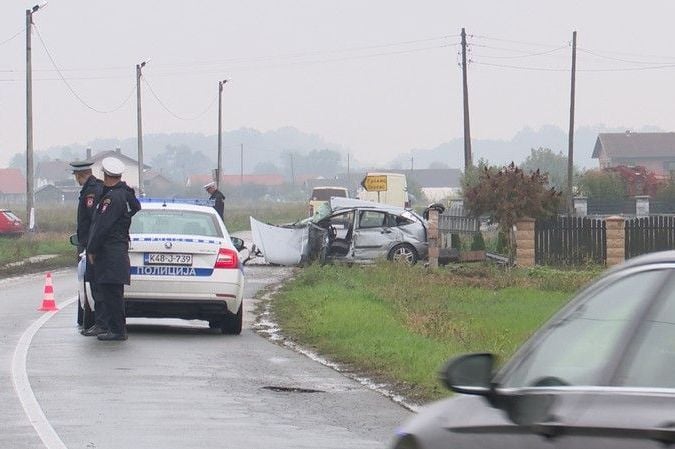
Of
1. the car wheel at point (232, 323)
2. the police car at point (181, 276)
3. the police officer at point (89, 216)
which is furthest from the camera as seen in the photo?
the car wheel at point (232, 323)

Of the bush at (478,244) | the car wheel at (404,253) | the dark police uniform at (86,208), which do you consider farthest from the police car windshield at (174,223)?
the bush at (478,244)

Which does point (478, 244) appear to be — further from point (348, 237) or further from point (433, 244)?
point (348, 237)

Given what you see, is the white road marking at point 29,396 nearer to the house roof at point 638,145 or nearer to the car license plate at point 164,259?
the car license plate at point 164,259

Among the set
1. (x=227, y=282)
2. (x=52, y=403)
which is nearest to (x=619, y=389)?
(x=52, y=403)

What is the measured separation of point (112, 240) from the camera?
16.5 m

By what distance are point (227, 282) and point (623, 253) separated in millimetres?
21777

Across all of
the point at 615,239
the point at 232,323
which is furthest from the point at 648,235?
the point at 232,323

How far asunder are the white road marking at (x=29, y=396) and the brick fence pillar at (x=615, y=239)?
71.0 feet

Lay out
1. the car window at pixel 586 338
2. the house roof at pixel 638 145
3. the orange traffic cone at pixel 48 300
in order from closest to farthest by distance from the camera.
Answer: the car window at pixel 586 338 < the orange traffic cone at pixel 48 300 < the house roof at pixel 638 145

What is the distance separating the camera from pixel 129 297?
1728cm

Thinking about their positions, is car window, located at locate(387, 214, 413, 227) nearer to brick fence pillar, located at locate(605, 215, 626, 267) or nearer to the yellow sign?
brick fence pillar, located at locate(605, 215, 626, 267)

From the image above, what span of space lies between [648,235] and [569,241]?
1974 millimetres

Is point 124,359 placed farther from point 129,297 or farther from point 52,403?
point 52,403

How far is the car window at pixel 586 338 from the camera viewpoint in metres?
4.99
